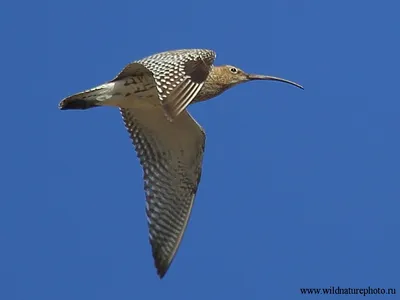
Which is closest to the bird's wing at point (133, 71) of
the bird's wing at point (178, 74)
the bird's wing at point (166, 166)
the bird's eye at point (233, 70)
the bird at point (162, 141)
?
the bird at point (162, 141)

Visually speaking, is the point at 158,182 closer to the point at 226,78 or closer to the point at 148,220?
the point at 148,220

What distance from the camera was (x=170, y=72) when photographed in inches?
520

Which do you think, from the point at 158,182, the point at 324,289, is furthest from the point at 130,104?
the point at 324,289

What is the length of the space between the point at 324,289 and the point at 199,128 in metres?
2.78

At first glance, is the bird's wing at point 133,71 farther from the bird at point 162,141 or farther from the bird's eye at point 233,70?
the bird's eye at point 233,70

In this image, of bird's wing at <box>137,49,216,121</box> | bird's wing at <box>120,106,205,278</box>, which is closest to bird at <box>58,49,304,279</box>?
bird's wing at <box>120,106,205,278</box>

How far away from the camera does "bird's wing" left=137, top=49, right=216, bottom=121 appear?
42.2 ft

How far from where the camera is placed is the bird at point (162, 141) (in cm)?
1448

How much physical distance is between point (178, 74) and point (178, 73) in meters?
0.02

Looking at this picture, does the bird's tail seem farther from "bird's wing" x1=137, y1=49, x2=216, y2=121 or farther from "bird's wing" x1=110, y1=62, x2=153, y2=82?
"bird's wing" x1=137, y1=49, x2=216, y2=121

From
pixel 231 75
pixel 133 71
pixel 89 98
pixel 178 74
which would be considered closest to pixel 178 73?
pixel 178 74

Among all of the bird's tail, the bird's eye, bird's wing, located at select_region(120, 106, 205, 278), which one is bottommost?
bird's wing, located at select_region(120, 106, 205, 278)

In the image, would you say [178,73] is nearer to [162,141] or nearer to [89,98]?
[89,98]

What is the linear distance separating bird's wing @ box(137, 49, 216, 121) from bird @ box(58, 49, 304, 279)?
0.76 m
